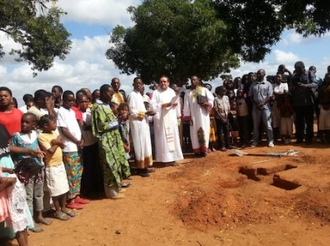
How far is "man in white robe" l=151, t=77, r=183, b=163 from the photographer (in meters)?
6.81

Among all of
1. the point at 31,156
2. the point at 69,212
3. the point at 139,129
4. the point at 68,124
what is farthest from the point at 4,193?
the point at 139,129

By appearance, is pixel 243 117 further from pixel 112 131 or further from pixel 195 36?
pixel 195 36

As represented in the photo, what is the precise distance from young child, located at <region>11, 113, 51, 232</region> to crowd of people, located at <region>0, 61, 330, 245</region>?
0.01 m

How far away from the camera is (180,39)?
50.5ft

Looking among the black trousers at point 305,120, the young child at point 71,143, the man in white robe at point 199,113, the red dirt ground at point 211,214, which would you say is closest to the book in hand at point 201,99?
the man in white robe at point 199,113

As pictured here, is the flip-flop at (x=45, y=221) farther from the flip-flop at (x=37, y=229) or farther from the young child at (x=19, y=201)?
the young child at (x=19, y=201)

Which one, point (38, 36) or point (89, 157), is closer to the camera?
point (89, 157)

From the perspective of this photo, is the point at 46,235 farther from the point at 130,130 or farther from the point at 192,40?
the point at 192,40

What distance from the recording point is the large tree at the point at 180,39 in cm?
1458

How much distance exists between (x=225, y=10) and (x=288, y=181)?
16.0ft

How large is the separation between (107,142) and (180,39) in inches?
452

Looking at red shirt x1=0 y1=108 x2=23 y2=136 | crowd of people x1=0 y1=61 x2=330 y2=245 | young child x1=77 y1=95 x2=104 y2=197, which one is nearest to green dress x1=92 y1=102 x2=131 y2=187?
crowd of people x1=0 y1=61 x2=330 y2=245

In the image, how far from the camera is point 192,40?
Answer: 1512 cm

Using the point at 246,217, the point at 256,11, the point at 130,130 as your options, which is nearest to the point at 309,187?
the point at 246,217
